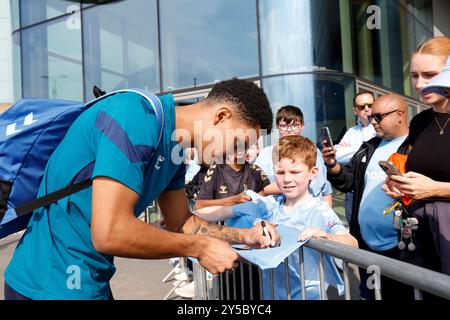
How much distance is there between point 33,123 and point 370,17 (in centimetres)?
864

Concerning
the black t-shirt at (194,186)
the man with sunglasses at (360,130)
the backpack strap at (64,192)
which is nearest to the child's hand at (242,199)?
the backpack strap at (64,192)

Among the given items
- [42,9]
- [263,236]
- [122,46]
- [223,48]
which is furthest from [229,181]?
[42,9]

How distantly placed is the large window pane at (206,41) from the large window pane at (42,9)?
271 cm

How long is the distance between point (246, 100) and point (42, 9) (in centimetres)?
1047

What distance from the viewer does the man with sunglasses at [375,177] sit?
287cm

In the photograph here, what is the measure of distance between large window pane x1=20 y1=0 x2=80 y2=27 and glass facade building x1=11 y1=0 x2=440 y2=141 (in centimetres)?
2

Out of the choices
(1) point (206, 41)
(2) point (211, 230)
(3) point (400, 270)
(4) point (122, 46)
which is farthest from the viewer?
(4) point (122, 46)

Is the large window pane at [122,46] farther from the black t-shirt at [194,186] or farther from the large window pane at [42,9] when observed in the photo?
the black t-shirt at [194,186]

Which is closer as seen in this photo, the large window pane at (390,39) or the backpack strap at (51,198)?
the backpack strap at (51,198)

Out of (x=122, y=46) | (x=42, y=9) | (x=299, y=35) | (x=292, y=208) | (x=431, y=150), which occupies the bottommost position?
(x=292, y=208)

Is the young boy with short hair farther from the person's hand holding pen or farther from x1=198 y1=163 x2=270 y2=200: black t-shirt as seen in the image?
x1=198 y1=163 x2=270 y2=200: black t-shirt

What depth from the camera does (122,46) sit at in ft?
30.6

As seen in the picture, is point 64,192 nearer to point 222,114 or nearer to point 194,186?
point 222,114

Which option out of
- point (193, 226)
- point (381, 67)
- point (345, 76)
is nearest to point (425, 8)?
point (381, 67)
